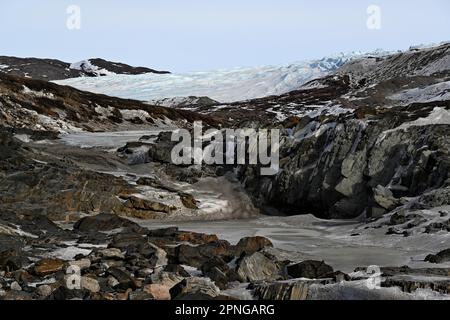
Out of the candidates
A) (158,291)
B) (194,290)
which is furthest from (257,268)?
(158,291)

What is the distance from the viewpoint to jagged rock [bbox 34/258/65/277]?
12639 millimetres

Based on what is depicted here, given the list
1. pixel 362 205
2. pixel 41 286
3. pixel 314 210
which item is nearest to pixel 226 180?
pixel 314 210

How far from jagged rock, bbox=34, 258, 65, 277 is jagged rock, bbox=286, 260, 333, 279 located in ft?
17.0

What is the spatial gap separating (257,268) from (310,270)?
3.82 ft

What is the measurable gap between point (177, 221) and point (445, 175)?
1097cm

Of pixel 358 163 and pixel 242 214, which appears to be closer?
pixel 358 163

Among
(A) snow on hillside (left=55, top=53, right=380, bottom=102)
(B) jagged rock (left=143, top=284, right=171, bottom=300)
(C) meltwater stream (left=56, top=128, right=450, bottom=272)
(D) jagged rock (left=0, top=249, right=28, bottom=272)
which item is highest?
(A) snow on hillside (left=55, top=53, right=380, bottom=102)

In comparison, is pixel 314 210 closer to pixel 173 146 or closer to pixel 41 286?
pixel 173 146

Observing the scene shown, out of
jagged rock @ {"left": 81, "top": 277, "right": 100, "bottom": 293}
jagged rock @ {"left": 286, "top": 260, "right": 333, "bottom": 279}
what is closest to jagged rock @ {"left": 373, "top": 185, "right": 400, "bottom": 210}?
jagged rock @ {"left": 286, "top": 260, "right": 333, "bottom": 279}

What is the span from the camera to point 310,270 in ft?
41.3

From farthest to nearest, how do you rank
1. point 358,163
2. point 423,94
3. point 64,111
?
point 64,111
point 423,94
point 358,163

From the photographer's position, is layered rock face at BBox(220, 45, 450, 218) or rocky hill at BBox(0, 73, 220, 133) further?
rocky hill at BBox(0, 73, 220, 133)

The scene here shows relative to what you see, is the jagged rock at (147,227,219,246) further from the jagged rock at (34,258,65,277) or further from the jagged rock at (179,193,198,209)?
the jagged rock at (179,193,198,209)

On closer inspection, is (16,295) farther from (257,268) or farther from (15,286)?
(257,268)
